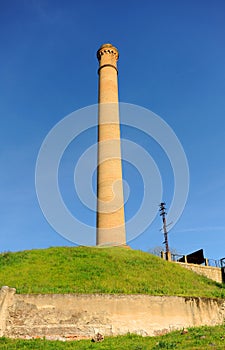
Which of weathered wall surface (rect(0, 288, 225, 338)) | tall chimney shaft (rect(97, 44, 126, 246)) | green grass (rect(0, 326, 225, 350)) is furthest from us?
tall chimney shaft (rect(97, 44, 126, 246))

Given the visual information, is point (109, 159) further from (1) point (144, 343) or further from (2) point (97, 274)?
(1) point (144, 343)

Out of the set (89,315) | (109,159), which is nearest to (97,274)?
(89,315)

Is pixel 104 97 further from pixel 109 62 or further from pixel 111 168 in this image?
pixel 111 168

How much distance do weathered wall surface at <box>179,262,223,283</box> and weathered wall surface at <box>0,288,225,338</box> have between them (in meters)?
10.8

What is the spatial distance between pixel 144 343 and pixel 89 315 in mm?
3086

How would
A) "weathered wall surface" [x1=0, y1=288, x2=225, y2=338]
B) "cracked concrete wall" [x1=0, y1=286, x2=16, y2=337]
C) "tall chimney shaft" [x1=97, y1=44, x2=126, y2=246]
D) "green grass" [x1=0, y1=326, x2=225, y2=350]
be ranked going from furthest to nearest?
"tall chimney shaft" [x1=97, y1=44, x2=126, y2=246] < "weathered wall surface" [x1=0, y1=288, x2=225, y2=338] < "cracked concrete wall" [x1=0, y1=286, x2=16, y2=337] < "green grass" [x1=0, y1=326, x2=225, y2=350]

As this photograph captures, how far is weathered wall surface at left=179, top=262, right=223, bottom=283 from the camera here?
28.2 m

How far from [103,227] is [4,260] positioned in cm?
858

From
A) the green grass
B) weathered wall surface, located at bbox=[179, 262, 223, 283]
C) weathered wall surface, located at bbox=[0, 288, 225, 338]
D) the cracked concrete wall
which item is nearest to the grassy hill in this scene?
the cracked concrete wall

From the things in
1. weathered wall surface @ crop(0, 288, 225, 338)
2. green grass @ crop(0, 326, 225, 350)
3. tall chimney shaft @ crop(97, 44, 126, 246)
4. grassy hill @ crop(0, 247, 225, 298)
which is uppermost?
tall chimney shaft @ crop(97, 44, 126, 246)

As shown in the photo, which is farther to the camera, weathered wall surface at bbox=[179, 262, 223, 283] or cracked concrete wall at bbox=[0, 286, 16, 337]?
weathered wall surface at bbox=[179, 262, 223, 283]

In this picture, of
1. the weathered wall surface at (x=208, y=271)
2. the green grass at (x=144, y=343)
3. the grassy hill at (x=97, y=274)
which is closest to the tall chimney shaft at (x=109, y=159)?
the grassy hill at (x=97, y=274)

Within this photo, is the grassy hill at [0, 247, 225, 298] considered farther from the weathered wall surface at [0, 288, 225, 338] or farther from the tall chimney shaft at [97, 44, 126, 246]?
the tall chimney shaft at [97, 44, 126, 246]

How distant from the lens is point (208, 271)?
29.0 meters
